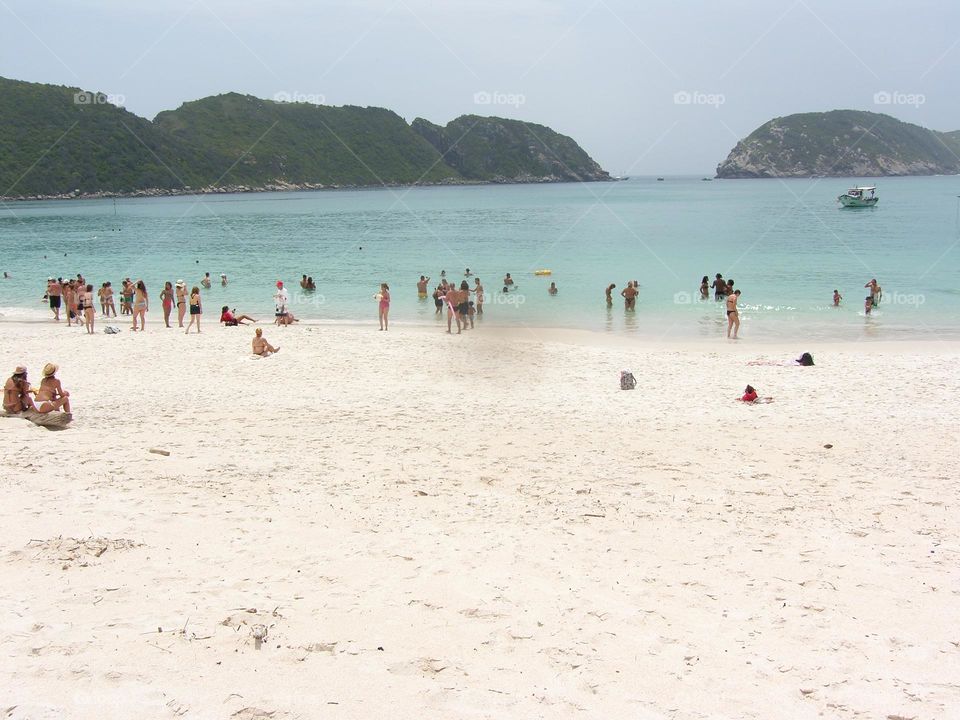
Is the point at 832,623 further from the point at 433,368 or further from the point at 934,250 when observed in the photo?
the point at 934,250

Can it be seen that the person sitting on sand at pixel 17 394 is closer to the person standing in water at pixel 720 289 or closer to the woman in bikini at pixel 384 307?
the woman in bikini at pixel 384 307

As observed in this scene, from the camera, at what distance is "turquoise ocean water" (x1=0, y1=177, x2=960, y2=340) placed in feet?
86.4

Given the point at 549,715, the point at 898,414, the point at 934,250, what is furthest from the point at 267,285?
the point at 934,250

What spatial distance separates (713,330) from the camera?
23.1 meters

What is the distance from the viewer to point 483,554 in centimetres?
738

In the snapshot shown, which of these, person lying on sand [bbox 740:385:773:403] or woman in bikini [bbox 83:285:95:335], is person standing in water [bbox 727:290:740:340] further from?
woman in bikini [bbox 83:285:95:335]

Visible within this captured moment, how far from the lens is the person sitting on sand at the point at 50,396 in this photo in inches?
460

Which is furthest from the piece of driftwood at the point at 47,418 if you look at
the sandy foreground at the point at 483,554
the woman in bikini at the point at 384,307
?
the woman in bikini at the point at 384,307

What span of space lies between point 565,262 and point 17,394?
34.0 metres

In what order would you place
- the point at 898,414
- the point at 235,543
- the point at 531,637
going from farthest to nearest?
the point at 898,414 → the point at 235,543 → the point at 531,637

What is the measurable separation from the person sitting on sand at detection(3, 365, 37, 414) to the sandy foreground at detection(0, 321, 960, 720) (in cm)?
91

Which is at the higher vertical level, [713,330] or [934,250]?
[934,250]

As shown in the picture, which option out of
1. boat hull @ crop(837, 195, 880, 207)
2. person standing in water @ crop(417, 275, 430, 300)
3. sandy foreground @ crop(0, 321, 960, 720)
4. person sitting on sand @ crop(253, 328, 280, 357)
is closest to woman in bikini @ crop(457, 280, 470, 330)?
person sitting on sand @ crop(253, 328, 280, 357)

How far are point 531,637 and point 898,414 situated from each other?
9416 mm
